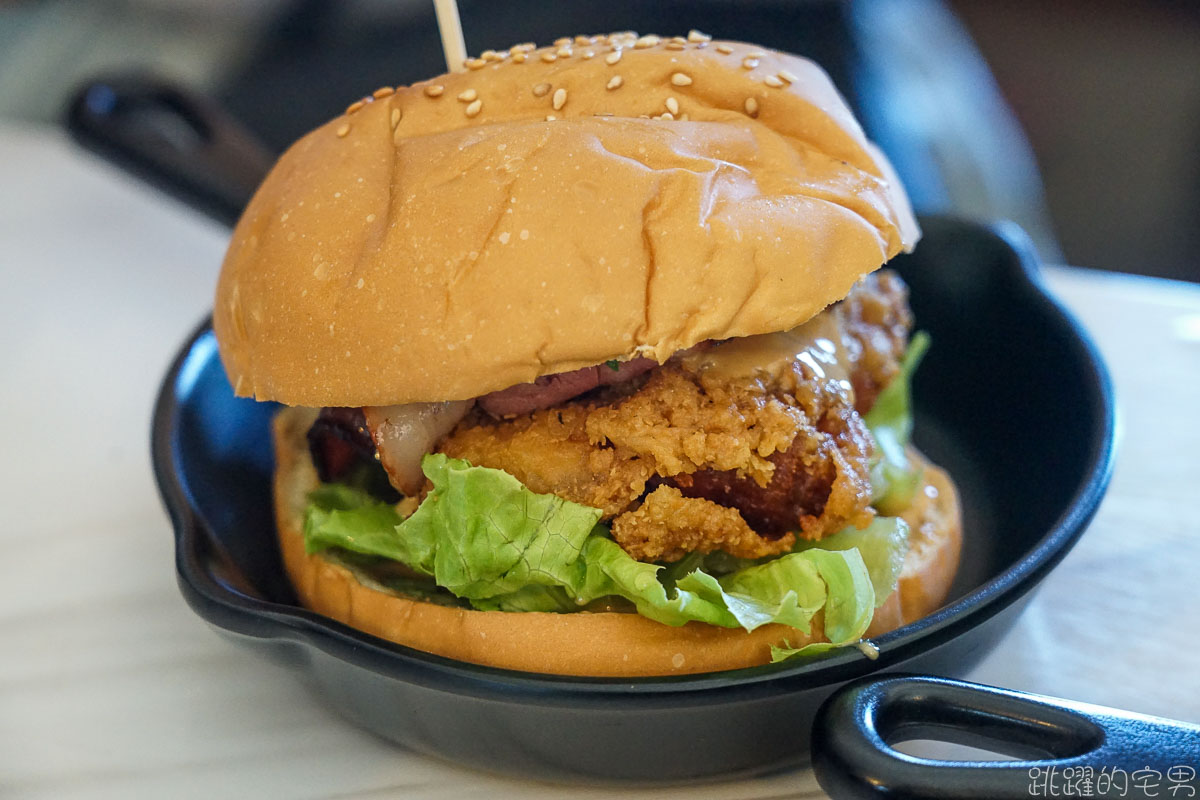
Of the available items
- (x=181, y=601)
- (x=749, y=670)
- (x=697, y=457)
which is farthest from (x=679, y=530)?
(x=181, y=601)

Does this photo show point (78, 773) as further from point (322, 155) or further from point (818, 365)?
point (818, 365)

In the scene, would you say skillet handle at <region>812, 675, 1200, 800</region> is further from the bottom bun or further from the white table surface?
the white table surface

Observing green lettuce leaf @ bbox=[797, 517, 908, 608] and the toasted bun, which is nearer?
the toasted bun

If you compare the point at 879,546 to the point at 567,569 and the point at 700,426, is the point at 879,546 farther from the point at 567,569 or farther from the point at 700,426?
the point at 567,569

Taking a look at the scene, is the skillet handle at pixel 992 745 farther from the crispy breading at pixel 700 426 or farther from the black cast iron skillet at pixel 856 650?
the crispy breading at pixel 700 426

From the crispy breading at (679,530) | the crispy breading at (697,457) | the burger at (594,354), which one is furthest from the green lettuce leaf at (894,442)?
the crispy breading at (679,530)

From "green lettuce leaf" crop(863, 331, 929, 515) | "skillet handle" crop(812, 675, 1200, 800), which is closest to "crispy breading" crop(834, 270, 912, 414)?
"green lettuce leaf" crop(863, 331, 929, 515)

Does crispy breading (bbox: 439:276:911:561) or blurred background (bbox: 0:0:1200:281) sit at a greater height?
crispy breading (bbox: 439:276:911:561)
